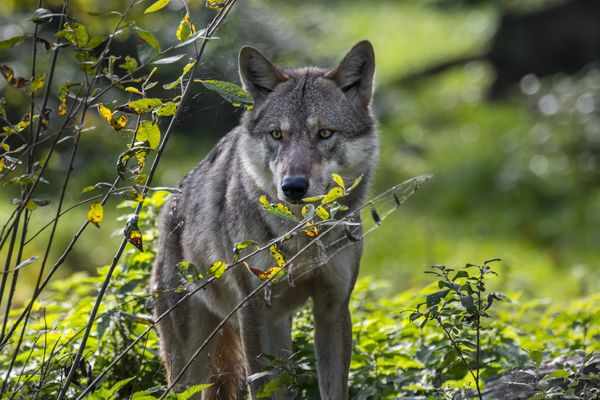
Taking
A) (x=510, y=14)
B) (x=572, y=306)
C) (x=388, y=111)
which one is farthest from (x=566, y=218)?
(x=572, y=306)

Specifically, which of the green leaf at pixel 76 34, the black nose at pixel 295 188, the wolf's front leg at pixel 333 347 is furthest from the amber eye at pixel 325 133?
the green leaf at pixel 76 34

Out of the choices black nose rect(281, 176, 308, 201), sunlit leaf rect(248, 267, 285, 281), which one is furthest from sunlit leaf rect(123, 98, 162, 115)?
black nose rect(281, 176, 308, 201)

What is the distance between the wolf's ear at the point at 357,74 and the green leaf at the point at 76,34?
214 centimetres

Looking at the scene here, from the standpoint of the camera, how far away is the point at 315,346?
5.68 m

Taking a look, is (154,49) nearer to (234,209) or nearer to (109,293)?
(234,209)

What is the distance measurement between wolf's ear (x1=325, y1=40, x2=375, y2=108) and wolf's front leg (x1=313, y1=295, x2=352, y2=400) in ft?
3.90

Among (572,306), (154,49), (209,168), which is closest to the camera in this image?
(154,49)

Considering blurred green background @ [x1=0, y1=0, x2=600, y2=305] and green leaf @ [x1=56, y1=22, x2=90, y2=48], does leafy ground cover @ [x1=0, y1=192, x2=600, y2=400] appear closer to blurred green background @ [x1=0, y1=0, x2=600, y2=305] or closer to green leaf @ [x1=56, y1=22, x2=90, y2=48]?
green leaf @ [x1=56, y1=22, x2=90, y2=48]

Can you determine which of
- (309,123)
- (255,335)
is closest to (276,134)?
(309,123)

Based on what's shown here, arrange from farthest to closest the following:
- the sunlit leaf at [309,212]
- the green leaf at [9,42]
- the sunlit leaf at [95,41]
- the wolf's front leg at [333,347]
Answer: the wolf's front leg at [333,347] → the sunlit leaf at [309,212] → the sunlit leaf at [95,41] → the green leaf at [9,42]

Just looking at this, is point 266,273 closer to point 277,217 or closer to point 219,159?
point 277,217

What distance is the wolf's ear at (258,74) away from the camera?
5.81 m

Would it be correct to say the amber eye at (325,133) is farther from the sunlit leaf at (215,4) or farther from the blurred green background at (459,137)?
the blurred green background at (459,137)

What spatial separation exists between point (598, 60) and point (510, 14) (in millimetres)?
1634
